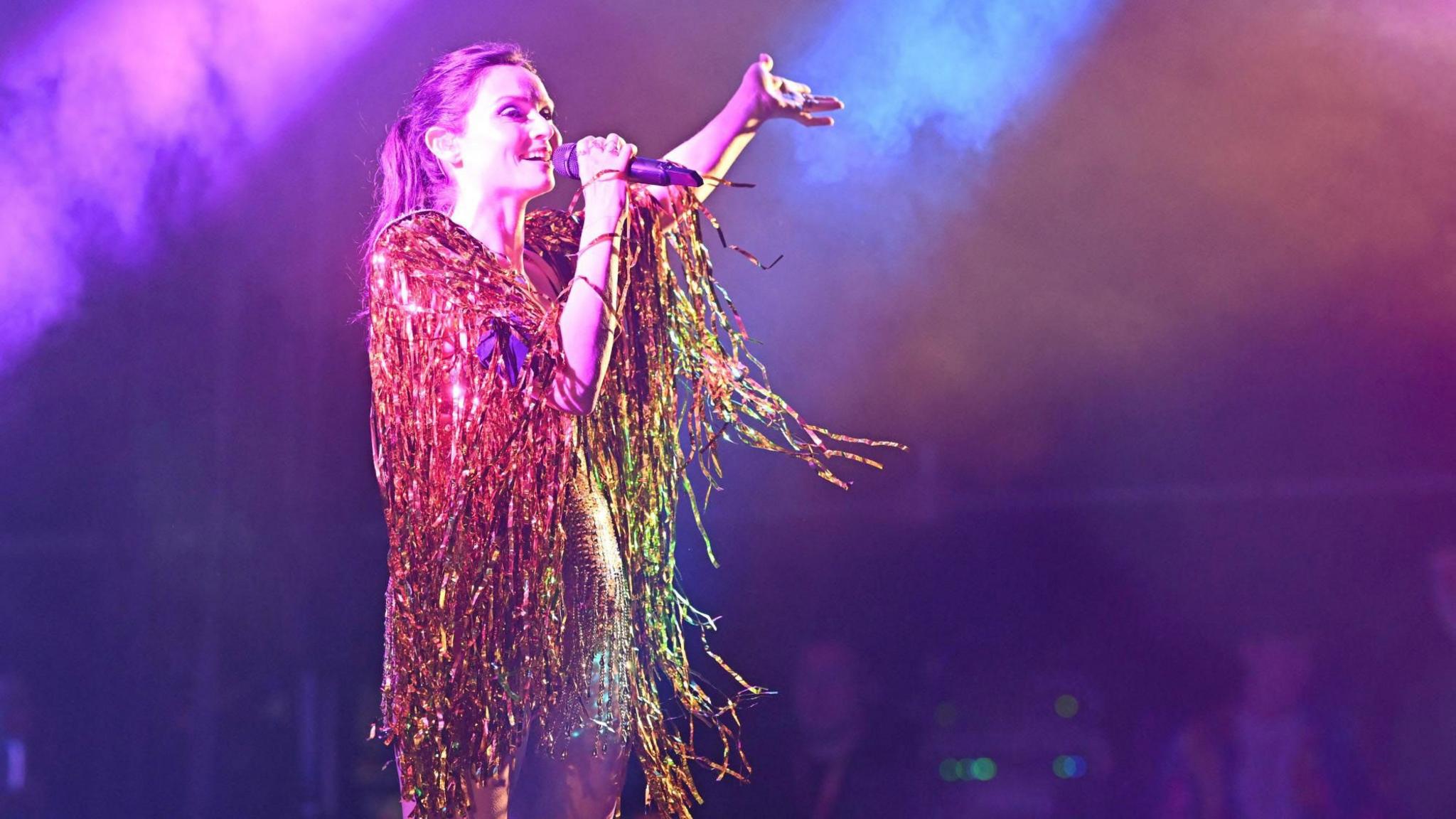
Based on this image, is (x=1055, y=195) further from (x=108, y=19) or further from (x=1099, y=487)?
(x=108, y=19)

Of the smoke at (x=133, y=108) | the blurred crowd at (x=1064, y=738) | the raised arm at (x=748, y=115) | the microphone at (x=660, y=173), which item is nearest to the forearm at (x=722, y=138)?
the raised arm at (x=748, y=115)

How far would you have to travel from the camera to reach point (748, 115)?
1315 mm

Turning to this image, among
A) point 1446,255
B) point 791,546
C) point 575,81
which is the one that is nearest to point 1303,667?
point 1446,255

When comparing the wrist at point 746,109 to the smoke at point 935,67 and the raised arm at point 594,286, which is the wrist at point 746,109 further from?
the smoke at point 935,67

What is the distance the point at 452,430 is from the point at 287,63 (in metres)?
1.36

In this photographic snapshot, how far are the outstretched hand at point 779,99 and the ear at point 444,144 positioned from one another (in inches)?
12.4

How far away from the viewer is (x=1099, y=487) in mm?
3264

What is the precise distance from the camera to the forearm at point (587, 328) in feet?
3.59

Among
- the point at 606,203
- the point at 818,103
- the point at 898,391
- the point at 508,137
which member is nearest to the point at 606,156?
the point at 606,203

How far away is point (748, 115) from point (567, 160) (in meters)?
0.22

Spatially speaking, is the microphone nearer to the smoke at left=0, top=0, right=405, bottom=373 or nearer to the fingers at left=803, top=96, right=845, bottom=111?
the fingers at left=803, top=96, right=845, bottom=111

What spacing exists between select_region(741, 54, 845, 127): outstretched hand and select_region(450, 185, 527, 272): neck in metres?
0.27

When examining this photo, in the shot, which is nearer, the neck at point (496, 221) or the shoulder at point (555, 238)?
the neck at point (496, 221)

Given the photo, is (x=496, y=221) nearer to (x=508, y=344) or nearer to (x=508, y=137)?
(x=508, y=137)
